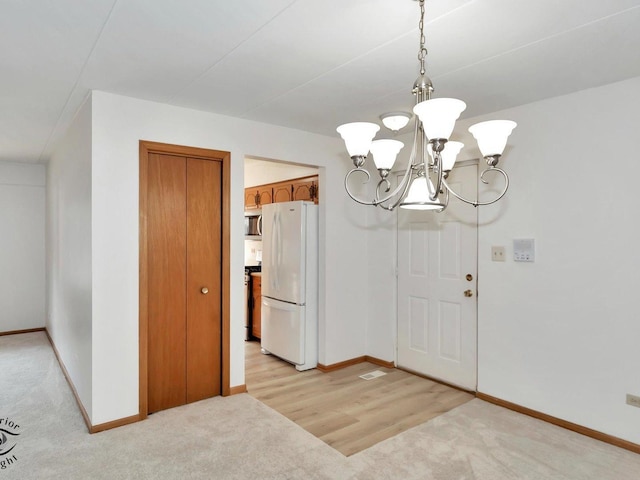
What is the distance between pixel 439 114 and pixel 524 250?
2.19 m

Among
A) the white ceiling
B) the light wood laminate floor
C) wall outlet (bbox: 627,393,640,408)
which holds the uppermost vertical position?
the white ceiling

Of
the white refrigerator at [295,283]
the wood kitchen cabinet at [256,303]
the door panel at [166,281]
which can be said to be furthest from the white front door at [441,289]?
the door panel at [166,281]

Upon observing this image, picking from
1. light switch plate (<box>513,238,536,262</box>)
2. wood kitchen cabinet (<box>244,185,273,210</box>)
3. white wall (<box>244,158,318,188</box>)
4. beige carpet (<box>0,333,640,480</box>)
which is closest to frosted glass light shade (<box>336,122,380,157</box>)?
beige carpet (<box>0,333,640,480</box>)

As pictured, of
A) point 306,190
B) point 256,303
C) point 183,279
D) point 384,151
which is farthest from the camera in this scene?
point 256,303

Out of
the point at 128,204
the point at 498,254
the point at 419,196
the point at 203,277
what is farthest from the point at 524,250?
Answer: the point at 128,204

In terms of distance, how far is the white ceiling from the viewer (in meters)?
1.83

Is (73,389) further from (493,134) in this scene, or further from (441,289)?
(493,134)

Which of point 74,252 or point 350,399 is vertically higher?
point 74,252

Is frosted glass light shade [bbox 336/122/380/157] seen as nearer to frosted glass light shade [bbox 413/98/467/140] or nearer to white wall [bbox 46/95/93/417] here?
frosted glass light shade [bbox 413/98/467/140]

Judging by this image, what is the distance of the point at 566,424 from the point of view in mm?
2924

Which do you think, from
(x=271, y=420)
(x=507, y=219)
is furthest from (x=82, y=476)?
(x=507, y=219)

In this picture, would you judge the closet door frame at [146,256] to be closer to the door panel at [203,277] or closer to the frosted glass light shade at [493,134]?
the door panel at [203,277]

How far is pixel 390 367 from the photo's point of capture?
4.27 metres

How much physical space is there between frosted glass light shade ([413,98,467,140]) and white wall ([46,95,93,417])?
2.53 m
